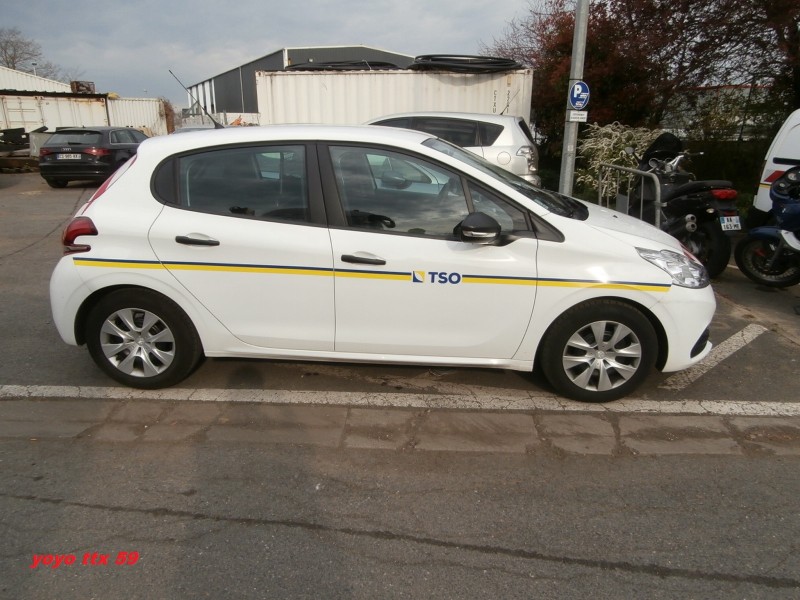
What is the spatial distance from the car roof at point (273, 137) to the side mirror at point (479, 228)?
66 cm

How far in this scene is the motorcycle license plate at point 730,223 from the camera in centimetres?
624

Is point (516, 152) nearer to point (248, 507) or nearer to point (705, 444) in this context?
point (705, 444)

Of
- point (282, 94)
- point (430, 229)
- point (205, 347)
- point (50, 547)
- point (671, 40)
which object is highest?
point (671, 40)

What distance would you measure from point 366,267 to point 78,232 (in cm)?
185

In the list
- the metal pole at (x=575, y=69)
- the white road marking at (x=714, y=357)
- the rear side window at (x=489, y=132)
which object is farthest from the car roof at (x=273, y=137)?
the metal pole at (x=575, y=69)

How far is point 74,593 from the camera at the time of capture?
2.31m

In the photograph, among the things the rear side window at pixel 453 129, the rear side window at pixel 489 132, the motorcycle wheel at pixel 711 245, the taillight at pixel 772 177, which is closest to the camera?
the motorcycle wheel at pixel 711 245

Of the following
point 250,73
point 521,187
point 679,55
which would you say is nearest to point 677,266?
point 521,187

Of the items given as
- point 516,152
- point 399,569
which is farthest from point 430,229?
point 516,152

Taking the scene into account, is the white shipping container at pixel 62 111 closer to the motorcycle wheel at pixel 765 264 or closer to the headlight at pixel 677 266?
the motorcycle wheel at pixel 765 264

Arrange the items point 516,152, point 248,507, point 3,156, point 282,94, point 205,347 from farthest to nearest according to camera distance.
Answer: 1. point 3,156
2. point 282,94
3. point 516,152
4. point 205,347
5. point 248,507

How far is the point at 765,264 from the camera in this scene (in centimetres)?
625

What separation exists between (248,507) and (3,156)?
68.6ft

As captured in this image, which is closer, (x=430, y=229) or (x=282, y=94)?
(x=430, y=229)
